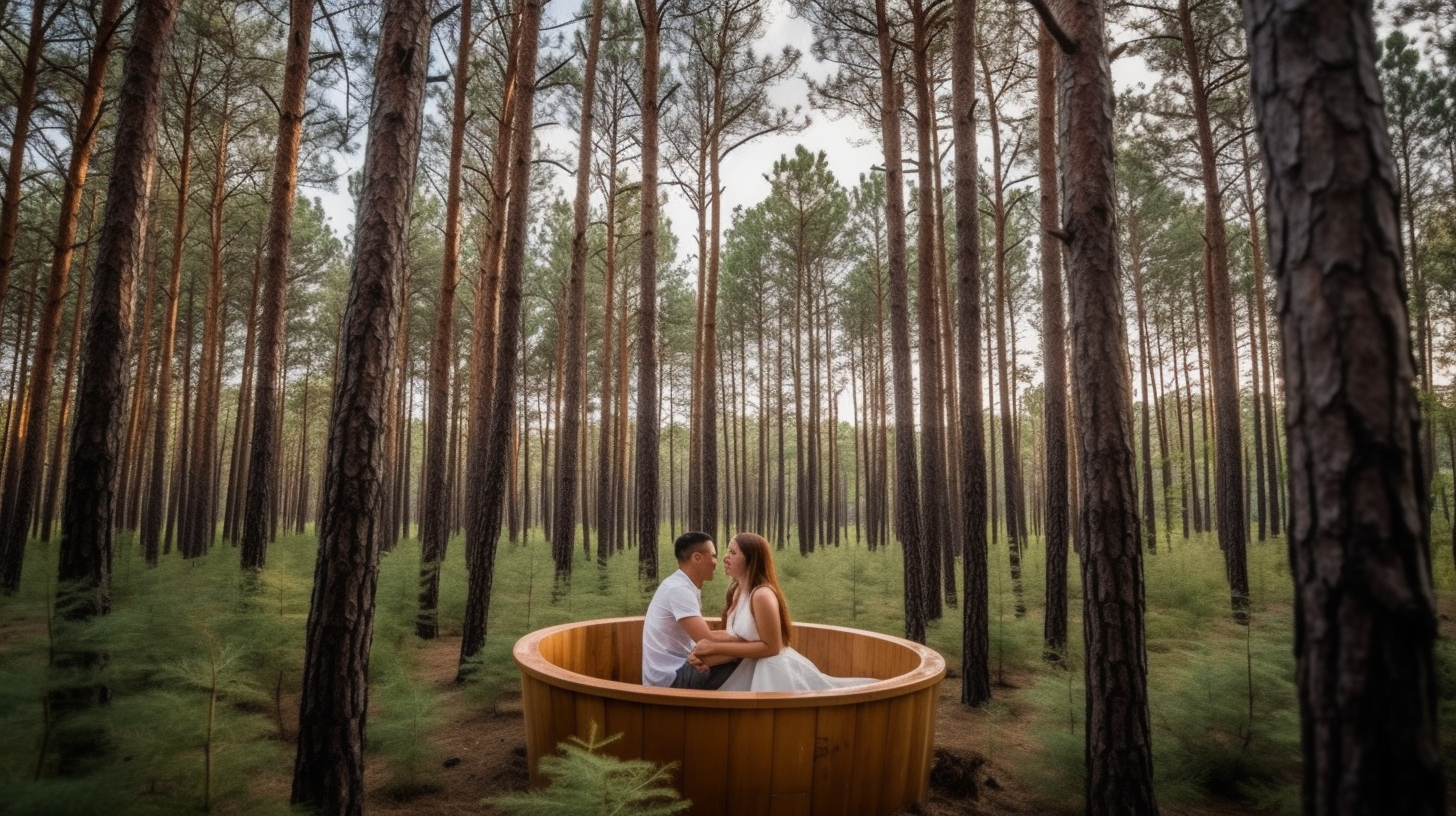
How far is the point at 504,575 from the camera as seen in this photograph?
1212 centimetres

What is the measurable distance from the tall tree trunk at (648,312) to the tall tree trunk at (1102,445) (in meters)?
7.00

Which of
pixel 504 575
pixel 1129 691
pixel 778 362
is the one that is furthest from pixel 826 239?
pixel 1129 691

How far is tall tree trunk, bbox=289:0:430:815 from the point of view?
3344mm

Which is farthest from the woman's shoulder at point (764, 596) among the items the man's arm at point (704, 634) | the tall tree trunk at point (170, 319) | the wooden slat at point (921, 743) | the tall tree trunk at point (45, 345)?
the tall tree trunk at point (170, 319)

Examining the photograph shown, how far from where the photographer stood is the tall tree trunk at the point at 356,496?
11.0ft

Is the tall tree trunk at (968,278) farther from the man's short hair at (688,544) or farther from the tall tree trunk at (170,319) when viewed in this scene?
the tall tree trunk at (170,319)

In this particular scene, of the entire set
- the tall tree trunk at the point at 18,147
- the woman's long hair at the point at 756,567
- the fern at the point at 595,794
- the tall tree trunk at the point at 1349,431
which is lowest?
the fern at the point at 595,794

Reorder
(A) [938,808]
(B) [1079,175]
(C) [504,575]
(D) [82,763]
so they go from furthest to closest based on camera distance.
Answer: (C) [504,575]
(A) [938,808]
(B) [1079,175]
(D) [82,763]

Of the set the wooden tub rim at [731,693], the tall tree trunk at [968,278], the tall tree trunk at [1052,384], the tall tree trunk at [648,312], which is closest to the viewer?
the wooden tub rim at [731,693]

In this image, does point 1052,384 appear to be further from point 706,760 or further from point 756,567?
point 706,760

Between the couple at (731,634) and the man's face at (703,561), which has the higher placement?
the man's face at (703,561)

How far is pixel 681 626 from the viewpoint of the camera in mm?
4523

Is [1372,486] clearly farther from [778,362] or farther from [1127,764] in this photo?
[778,362]

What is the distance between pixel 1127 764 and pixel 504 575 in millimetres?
10520
